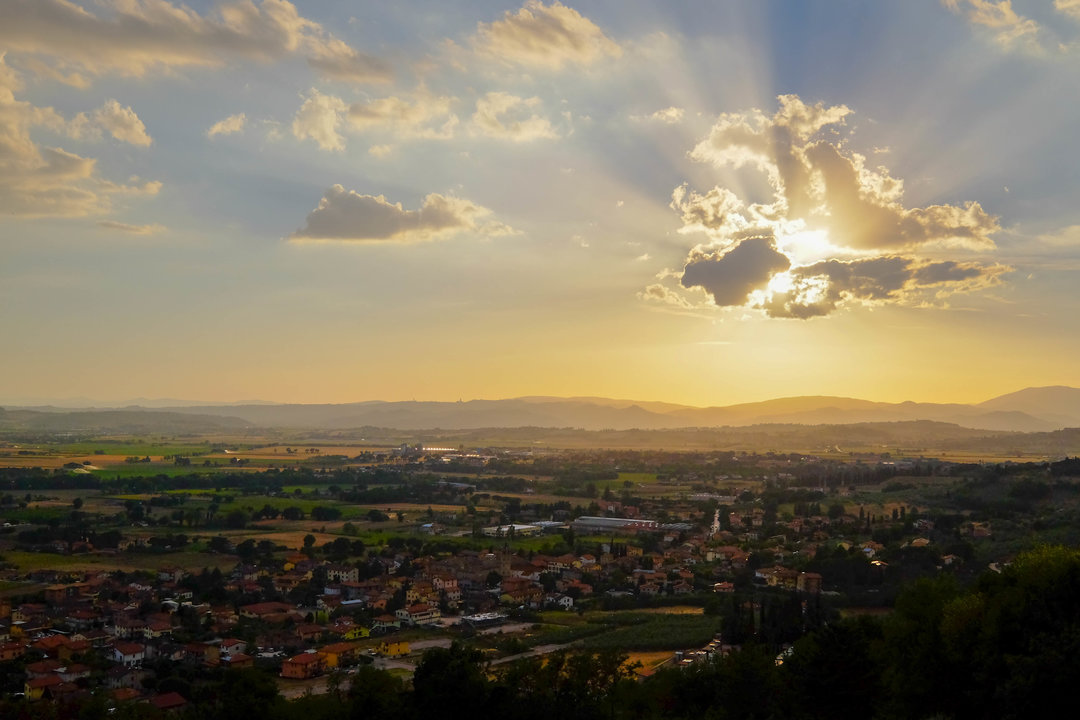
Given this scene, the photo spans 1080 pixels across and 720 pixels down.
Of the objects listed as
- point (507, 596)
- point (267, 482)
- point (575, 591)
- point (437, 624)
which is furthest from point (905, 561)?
point (267, 482)

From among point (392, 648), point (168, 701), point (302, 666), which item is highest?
point (168, 701)

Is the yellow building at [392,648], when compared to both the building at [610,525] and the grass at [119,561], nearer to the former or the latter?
the grass at [119,561]

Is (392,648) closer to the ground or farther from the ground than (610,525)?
closer to the ground

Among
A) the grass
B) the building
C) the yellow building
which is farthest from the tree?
the yellow building

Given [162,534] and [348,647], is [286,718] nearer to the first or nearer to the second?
[348,647]

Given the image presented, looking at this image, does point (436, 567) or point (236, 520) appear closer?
point (436, 567)

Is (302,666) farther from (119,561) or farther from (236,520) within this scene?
(236,520)

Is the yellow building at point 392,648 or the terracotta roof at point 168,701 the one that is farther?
the yellow building at point 392,648

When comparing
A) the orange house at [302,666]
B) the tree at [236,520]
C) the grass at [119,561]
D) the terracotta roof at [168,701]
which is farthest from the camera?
the tree at [236,520]

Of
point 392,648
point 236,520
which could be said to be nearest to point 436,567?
point 392,648

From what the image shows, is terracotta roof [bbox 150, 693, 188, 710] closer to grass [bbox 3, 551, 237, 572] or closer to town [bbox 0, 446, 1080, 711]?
town [bbox 0, 446, 1080, 711]

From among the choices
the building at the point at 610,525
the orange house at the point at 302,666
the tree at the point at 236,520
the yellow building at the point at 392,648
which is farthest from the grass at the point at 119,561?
the building at the point at 610,525
